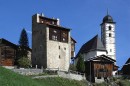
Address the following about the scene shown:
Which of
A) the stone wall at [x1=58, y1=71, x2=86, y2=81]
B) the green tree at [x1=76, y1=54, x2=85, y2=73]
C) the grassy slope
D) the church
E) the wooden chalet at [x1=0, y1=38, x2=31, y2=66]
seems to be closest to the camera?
the grassy slope

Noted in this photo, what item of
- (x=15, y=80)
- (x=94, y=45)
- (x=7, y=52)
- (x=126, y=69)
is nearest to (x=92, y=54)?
(x=94, y=45)

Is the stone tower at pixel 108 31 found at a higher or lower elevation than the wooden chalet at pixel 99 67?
higher

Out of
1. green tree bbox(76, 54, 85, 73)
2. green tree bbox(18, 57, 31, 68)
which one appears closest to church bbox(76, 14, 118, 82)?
green tree bbox(76, 54, 85, 73)

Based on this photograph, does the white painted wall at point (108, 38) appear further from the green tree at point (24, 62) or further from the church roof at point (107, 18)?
the green tree at point (24, 62)

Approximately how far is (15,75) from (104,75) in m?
33.1

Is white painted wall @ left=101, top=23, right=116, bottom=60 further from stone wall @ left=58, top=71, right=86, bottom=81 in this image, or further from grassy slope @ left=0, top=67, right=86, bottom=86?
grassy slope @ left=0, top=67, right=86, bottom=86

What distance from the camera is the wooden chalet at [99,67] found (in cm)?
8800

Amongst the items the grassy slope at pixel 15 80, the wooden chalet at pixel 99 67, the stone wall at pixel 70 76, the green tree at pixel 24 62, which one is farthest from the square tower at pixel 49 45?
the grassy slope at pixel 15 80

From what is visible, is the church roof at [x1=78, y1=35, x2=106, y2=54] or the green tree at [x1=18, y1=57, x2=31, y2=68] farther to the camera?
the church roof at [x1=78, y1=35, x2=106, y2=54]

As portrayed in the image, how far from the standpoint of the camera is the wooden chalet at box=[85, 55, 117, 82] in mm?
88000

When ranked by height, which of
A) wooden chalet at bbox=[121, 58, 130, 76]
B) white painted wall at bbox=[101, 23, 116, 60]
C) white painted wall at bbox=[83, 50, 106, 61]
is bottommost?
wooden chalet at bbox=[121, 58, 130, 76]

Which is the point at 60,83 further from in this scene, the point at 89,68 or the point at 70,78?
the point at 89,68

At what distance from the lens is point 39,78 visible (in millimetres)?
72750

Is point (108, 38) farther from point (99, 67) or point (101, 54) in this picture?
point (99, 67)
